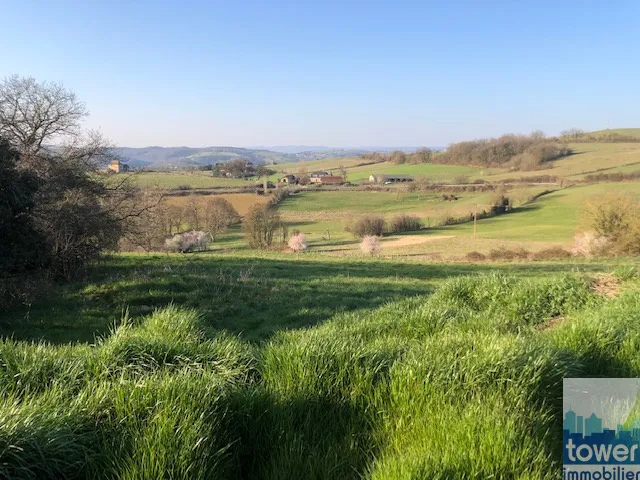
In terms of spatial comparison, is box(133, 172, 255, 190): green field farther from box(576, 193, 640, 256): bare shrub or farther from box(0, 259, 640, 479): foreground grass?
box(0, 259, 640, 479): foreground grass

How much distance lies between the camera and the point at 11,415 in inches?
106

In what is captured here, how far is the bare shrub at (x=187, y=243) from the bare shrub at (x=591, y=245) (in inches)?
1414

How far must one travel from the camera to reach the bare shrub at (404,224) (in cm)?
6250

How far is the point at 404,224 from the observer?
206 feet

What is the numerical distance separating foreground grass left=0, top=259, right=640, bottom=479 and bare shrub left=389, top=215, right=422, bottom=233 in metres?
57.8

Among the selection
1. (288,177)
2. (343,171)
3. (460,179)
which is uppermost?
(343,171)

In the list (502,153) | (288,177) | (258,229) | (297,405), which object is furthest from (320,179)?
(297,405)

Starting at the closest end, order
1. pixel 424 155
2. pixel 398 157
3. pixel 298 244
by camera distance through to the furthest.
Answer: pixel 298 244 → pixel 424 155 → pixel 398 157

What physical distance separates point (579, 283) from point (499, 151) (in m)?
112

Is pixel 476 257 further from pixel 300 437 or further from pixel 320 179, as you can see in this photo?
pixel 320 179

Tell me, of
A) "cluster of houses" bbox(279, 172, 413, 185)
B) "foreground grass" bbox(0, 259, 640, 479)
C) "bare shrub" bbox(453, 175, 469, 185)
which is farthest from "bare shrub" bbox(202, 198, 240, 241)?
"foreground grass" bbox(0, 259, 640, 479)

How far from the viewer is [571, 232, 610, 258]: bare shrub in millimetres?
35031

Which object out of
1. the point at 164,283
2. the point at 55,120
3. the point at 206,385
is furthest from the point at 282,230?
the point at 206,385

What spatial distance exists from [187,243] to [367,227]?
80.7 ft
